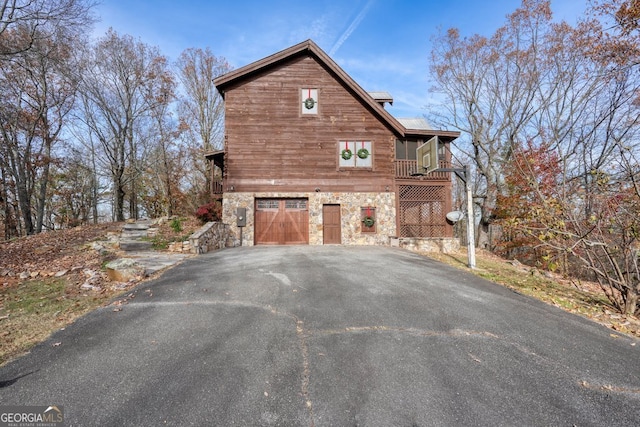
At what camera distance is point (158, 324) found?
4.07 meters

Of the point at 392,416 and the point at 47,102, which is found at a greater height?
the point at 47,102

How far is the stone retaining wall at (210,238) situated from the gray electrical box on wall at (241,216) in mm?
578

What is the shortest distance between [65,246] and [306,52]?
12852mm

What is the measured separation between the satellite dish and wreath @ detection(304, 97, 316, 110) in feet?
28.6

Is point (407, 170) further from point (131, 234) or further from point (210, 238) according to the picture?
point (131, 234)

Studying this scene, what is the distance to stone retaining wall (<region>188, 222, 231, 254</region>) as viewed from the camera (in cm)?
973

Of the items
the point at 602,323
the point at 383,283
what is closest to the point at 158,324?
the point at 383,283

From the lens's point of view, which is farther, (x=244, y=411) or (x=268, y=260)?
(x=268, y=260)

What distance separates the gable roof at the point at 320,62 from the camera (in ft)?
42.5

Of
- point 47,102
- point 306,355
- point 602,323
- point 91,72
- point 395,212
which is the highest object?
point 91,72

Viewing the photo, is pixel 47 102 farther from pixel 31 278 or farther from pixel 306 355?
pixel 306 355

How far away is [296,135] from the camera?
13398 mm

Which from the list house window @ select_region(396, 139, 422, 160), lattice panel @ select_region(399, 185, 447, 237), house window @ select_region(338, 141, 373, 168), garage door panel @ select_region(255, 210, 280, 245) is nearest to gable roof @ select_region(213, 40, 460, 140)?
house window @ select_region(396, 139, 422, 160)

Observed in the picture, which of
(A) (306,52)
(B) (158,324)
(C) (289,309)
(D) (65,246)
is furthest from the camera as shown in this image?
(A) (306,52)
